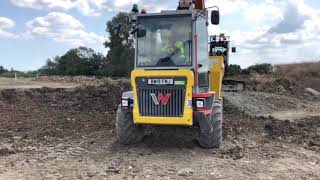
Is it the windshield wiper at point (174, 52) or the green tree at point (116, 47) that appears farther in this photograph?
the green tree at point (116, 47)

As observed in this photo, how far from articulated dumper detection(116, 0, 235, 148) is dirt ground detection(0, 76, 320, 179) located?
2.25 feet

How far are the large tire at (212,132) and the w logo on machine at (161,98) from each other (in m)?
0.91

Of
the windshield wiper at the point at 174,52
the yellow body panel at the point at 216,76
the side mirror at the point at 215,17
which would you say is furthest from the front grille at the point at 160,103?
the yellow body panel at the point at 216,76

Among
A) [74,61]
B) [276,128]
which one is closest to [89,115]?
[276,128]

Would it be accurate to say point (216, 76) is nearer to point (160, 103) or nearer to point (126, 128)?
point (160, 103)

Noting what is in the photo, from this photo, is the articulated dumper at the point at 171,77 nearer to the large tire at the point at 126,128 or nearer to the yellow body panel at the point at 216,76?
the large tire at the point at 126,128

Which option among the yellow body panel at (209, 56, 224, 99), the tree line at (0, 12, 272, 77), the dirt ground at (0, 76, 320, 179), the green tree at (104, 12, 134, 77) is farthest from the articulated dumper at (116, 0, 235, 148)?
the green tree at (104, 12, 134, 77)

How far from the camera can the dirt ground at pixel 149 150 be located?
9.29 meters

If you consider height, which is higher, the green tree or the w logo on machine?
the green tree

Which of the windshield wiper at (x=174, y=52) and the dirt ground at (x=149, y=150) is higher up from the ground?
the windshield wiper at (x=174, y=52)

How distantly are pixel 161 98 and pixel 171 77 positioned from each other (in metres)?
0.49

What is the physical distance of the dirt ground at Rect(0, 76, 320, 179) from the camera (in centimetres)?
929

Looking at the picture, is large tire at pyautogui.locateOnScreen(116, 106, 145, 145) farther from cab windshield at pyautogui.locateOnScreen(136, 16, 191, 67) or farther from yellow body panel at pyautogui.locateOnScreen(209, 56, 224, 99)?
yellow body panel at pyautogui.locateOnScreen(209, 56, 224, 99)

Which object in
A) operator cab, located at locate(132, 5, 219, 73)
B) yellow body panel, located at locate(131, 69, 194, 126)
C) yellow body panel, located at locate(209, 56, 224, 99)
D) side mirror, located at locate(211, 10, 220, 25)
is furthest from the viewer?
yellow body panel, located at locate(209, 56, 224, 99)
